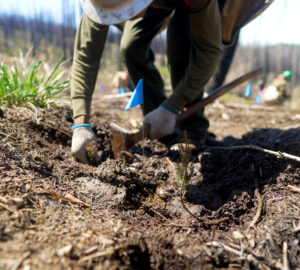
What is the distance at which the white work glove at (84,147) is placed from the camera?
1732 millimetres

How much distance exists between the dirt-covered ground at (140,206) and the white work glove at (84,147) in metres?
0.09

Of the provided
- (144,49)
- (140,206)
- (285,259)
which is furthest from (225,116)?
(285,259)

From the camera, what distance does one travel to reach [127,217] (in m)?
1.26

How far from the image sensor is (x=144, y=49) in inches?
93.7

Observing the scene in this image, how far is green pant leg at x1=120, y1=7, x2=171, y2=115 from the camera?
7.54 ft

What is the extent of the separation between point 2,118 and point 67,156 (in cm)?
59

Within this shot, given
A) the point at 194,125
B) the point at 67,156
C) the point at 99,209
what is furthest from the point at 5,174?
the point at 194,125

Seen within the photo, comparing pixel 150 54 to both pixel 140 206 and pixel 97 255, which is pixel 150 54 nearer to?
pixel 140 206

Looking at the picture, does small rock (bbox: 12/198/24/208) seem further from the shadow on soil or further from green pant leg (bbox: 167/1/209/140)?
green pant leg (bbox: 167/1/209/140)

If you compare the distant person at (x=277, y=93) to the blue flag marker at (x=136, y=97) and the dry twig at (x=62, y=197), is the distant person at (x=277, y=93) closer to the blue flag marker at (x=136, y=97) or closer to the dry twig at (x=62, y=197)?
the blue flag marker at (x=136, y=97)

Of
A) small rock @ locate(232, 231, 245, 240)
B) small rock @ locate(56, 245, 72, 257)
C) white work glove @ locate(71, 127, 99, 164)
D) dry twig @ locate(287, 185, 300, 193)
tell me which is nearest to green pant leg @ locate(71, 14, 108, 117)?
white work glove @ locate(71, 127, 99, 164)

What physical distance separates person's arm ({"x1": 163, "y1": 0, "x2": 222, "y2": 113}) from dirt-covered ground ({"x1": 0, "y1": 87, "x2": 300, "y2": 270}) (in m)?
0.51

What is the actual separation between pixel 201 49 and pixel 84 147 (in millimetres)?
1167

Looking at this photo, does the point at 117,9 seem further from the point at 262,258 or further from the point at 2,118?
the point at 262,258
